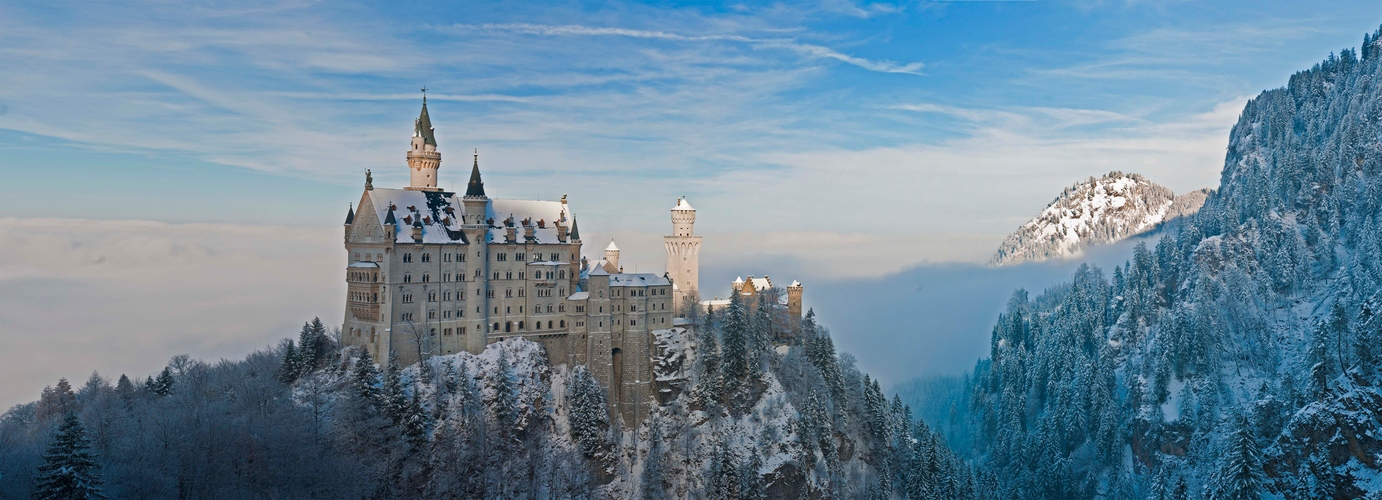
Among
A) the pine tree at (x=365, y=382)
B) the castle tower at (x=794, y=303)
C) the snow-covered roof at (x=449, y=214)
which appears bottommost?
the pine tree at (x=365, y=382)

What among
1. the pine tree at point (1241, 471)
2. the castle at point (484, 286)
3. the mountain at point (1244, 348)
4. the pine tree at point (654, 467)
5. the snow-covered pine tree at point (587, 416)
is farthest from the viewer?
the mountain at point (1244, 348)

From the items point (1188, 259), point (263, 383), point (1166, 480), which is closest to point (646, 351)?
point (263, 383)

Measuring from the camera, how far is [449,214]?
10319 centimetres

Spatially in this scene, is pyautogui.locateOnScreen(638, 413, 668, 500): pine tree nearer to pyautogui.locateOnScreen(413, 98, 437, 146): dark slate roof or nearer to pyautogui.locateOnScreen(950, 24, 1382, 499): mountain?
pyautogui.locateOnScreen(413, 98, 437, 146): dark slate roof

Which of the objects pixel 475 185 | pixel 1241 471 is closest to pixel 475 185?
pixel 475 185

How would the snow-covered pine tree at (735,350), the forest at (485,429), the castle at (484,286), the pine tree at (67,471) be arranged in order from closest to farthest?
the pine tree at (67,471) < the forest at (485,429) < the castle at (484,286) < the snow-covered pine tree at (735,350)

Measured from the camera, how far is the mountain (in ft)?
399

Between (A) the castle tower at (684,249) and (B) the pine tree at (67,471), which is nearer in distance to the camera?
(B) the pine tree at (67,471)

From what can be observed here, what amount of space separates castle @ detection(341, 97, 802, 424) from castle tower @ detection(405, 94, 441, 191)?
119mm

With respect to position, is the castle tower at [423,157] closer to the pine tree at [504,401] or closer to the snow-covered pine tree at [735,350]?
the pine tree at [504,401]

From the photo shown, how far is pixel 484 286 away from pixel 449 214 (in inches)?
328

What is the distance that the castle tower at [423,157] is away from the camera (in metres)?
105

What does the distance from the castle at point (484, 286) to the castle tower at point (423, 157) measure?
0.39 feet

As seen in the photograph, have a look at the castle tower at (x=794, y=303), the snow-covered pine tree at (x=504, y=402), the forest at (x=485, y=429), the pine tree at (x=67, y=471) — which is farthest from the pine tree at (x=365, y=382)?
the castle tower at (x=794, y=303)
